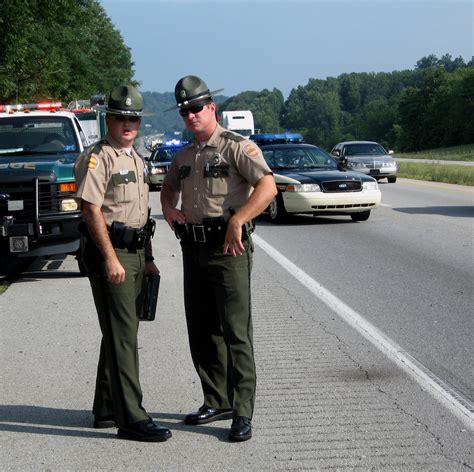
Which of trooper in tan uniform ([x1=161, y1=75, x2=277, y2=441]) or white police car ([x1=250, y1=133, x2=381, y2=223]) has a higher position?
trooper in tan uniform ([x1=161, y1=75, x2=277, y2=441])

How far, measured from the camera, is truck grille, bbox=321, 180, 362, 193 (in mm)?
17062

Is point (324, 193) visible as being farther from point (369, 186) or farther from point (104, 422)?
point (104, 422)

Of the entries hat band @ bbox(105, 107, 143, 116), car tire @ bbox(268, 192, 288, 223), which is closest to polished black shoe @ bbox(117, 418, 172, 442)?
hat band @ bbox(105, 107, 143, 116)

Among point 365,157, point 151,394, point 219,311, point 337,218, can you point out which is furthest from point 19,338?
point 365,157

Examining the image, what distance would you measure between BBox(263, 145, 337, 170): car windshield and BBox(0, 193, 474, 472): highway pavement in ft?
31.5

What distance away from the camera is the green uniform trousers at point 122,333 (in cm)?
516

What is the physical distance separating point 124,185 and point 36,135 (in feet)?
25.4

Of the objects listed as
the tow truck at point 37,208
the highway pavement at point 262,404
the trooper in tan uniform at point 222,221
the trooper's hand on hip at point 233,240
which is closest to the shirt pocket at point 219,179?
the trooper in tan uniform at point 222,221

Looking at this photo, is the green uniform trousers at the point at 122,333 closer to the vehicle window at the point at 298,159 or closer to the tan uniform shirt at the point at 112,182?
the tan uniform shirt at the point at 112,182

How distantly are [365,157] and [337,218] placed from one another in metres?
14.4

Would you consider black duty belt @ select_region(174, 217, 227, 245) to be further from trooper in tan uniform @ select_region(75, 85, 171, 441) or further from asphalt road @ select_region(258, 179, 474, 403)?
asphalt road @ select_region(258, 179, 474, 403)

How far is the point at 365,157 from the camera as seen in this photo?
33.0m

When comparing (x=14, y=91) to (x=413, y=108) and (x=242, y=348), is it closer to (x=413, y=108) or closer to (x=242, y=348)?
(x=242, y=348)

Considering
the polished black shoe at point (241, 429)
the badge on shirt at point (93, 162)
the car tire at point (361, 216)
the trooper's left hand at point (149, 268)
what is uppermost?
the badge on shirt at point (93, 162)
